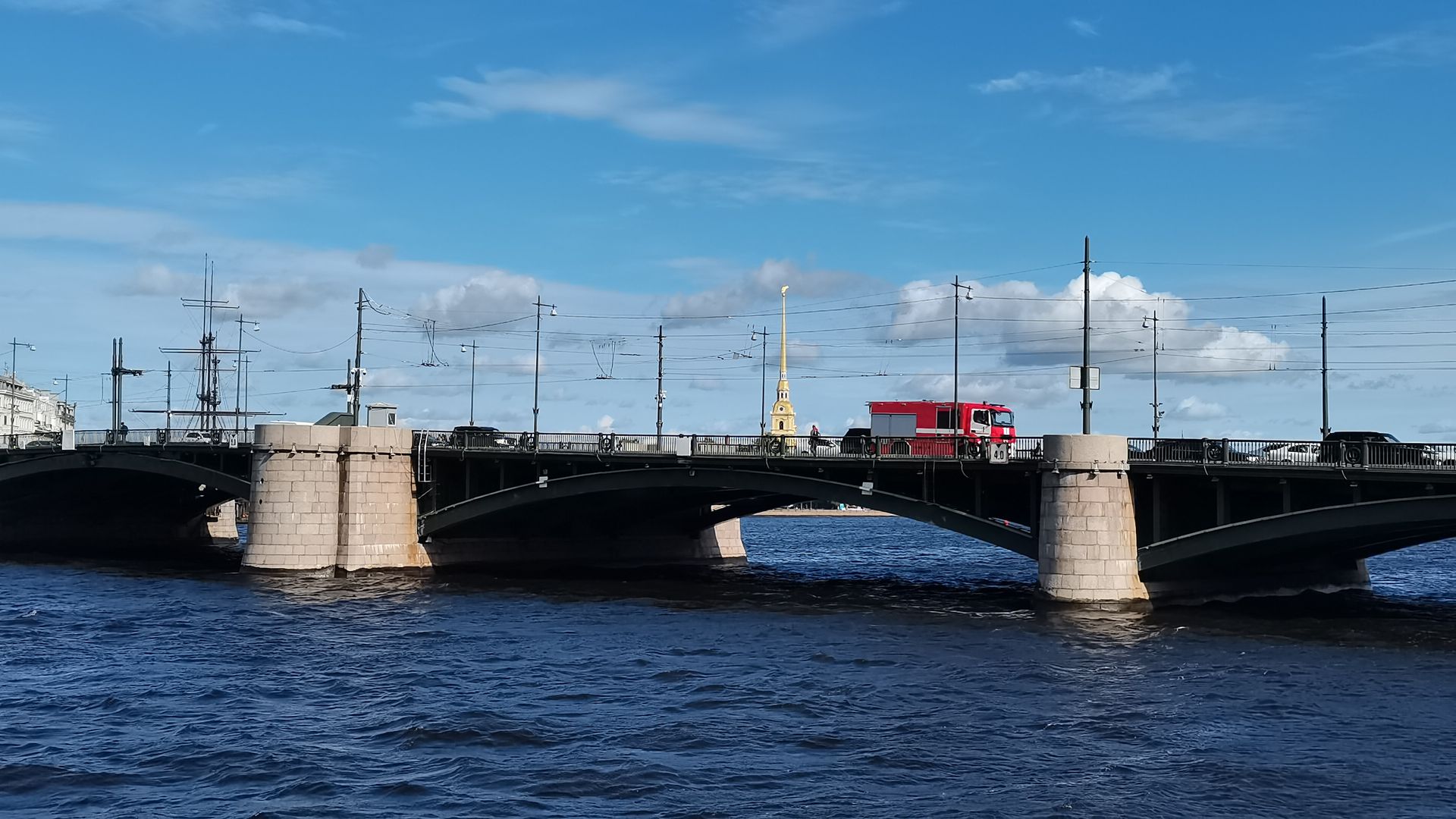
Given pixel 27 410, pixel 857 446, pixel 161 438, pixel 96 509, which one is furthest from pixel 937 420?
pixel 27 410

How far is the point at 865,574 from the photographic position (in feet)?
234

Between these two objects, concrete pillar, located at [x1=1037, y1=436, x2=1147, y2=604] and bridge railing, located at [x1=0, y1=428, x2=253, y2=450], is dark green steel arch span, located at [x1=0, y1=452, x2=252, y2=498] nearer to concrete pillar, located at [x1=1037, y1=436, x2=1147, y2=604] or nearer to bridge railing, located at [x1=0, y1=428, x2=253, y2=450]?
bridge railing, located at [x1=0, y1=428, x2=253, y2=450]

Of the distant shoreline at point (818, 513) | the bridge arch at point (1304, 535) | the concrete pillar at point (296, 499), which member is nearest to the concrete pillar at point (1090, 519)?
the bridge arch at point (1304, 535)

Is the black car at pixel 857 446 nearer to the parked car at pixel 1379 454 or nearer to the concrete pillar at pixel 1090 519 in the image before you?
the concrete pillar at pixel 1090 519

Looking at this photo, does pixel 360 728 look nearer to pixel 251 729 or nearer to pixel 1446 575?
pixel 251 729

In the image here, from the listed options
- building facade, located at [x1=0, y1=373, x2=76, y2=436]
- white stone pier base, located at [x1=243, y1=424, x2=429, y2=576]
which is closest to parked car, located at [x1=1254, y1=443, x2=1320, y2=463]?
white stone pier base, located at [x1=243, y1=424, x2=429, y2=576]

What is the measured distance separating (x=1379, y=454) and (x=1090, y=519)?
9.68 meters

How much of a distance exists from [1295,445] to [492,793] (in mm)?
30851

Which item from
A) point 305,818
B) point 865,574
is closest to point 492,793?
point 305,818

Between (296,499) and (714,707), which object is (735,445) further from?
(714,707)

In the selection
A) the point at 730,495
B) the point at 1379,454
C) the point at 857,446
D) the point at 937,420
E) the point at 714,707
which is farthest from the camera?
the point at 730,495

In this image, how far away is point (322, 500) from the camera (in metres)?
64.0

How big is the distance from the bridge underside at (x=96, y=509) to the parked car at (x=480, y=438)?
21.2 metres

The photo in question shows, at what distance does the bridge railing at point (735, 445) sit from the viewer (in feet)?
169
